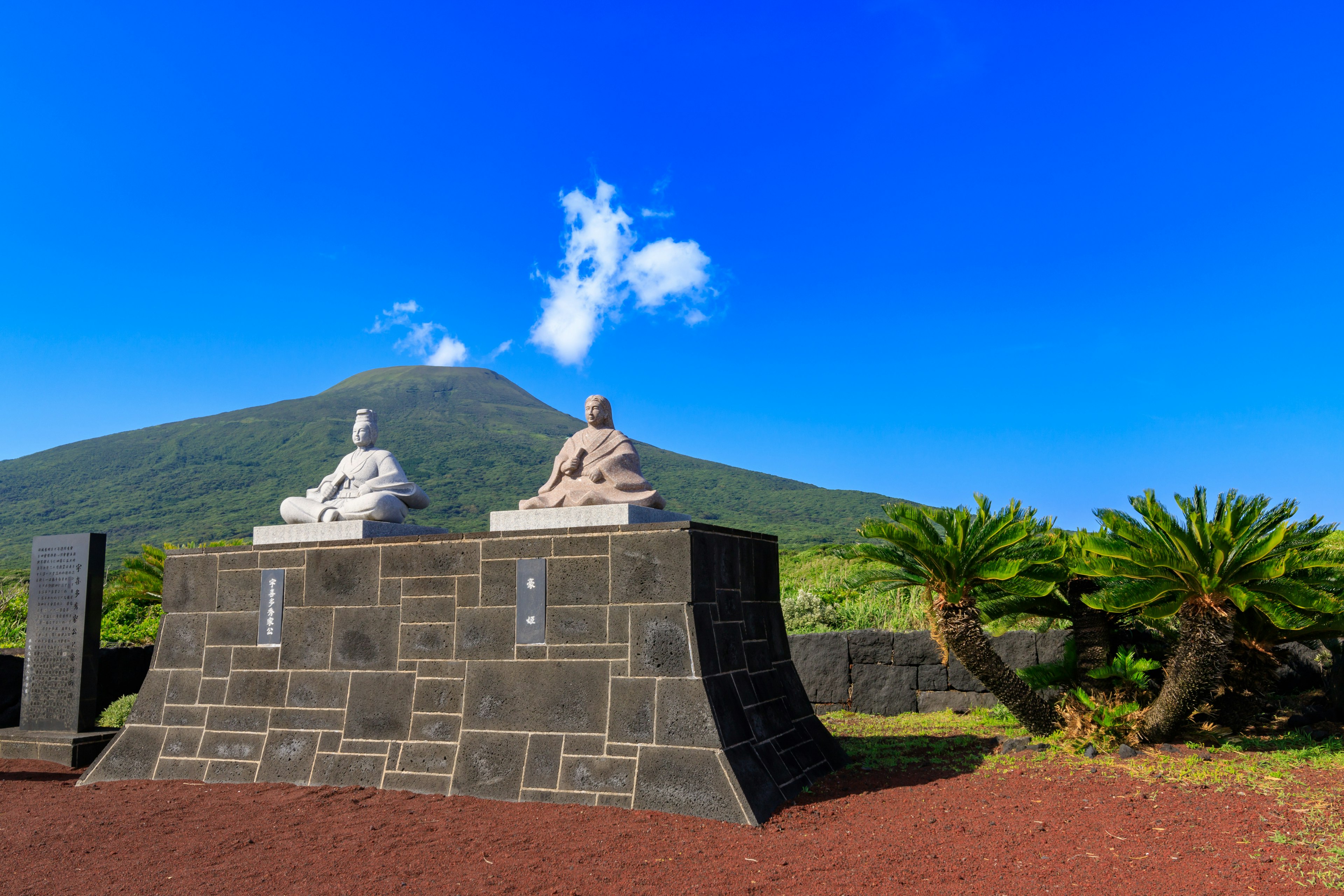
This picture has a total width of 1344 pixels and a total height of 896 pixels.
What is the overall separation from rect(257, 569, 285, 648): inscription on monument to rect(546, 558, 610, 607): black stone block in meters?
2.70

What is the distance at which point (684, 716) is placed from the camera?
19.7 ft

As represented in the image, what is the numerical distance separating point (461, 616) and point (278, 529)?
229cm

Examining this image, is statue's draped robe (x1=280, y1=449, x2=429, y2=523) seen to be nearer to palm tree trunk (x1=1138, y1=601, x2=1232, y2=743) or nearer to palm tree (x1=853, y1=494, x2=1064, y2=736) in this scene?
palm tree (x1=853, y1=494, x2=1064, y2=736)

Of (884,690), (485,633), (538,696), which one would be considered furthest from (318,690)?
(884,690)

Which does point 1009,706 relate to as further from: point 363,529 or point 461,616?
point 363,529

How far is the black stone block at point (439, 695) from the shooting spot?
21.9 ft

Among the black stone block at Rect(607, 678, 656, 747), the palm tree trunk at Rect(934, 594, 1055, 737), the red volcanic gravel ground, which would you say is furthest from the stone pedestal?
the palm tree trunk at Rect(934, 594, 1055, 737)

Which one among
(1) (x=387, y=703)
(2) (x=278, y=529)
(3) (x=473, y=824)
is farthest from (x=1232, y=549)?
(2) (x=278, y=529)

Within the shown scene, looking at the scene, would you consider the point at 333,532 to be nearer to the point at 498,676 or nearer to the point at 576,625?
the point at 498,676

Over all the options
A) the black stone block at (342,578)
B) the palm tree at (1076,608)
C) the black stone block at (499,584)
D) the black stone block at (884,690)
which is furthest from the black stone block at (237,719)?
the black stone block at (884,690)

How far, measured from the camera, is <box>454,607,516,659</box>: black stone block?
21.8ft

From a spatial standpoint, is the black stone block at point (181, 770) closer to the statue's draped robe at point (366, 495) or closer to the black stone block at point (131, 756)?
the black stone block at point (131, 756)

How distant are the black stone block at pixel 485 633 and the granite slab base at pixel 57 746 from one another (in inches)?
181

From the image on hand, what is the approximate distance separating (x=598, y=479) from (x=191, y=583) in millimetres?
4104
